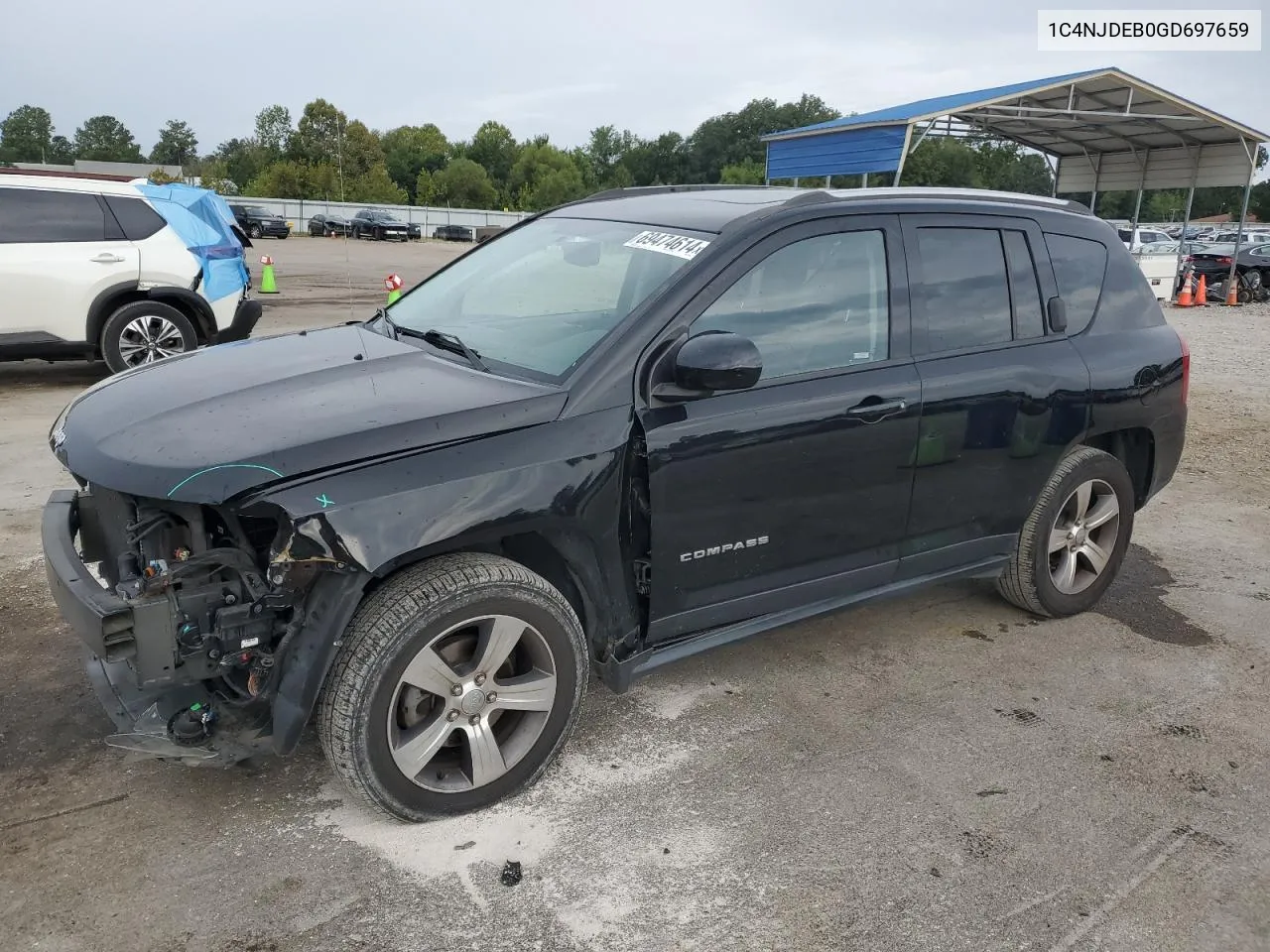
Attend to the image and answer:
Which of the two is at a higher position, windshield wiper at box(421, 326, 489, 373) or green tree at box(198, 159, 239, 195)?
green tree at box(198, 159, 239, 195)

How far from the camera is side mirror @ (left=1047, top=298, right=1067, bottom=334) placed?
4109 mm

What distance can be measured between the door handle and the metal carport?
43.8ft

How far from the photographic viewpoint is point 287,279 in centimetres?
2205

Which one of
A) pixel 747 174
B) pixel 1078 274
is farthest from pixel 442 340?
pixel 747 174

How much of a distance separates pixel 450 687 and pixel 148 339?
745 centimetres

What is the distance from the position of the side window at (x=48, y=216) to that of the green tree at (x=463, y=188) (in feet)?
230

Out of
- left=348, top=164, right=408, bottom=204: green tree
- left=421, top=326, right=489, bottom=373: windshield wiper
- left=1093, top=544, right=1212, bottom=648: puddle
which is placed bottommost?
left=1093, top=544, right=1212, bottom=648: puddle

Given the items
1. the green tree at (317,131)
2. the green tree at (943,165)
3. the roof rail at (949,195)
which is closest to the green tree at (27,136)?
the green tree at (317,131)

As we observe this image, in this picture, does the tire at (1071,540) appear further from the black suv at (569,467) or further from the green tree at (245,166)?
the green tree at (245,166)

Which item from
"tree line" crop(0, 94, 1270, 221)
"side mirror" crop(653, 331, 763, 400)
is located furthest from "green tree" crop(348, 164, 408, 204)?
"side mirror" crop(653, 331, 763, 400)

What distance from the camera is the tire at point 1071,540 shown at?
425cm

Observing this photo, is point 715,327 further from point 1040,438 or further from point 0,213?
point 0,213

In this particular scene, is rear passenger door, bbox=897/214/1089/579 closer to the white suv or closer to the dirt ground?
the dirt ground

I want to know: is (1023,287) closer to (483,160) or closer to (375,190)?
(375,190)
